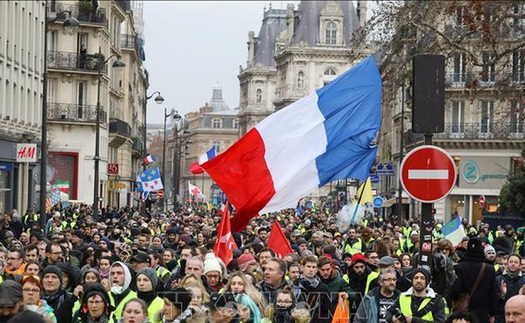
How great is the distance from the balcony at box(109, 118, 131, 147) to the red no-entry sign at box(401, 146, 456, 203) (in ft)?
232

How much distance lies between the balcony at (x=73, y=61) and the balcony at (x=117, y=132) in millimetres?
12539

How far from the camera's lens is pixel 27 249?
16984 mm

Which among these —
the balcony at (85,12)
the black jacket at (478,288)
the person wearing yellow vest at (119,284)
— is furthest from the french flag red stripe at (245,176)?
the balcony at (85,12)

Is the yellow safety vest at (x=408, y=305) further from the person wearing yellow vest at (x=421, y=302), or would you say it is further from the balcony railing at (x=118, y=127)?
the balcony railing at (x=118, y=127)

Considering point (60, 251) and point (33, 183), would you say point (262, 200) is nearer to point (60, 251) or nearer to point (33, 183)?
point (60, 251)

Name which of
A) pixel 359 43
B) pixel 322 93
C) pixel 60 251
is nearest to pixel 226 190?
pixel 322 93

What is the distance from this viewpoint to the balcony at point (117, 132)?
3243 inches

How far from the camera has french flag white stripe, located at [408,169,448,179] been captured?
11.7m

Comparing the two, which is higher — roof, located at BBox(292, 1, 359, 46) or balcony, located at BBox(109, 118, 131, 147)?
roof, located at BBox(292, 1, 359, 46)

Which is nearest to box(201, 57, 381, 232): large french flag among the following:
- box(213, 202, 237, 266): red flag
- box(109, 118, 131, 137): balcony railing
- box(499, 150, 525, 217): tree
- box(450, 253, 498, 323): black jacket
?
box(213, 202, 237, 266): red flag

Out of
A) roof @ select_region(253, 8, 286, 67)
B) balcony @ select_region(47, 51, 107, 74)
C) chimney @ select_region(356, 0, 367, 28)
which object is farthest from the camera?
roof @ select_region(253, 8, 286, 67)

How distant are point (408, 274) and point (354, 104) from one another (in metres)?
2.47

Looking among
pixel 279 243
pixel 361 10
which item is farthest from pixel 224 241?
pixel 361 10

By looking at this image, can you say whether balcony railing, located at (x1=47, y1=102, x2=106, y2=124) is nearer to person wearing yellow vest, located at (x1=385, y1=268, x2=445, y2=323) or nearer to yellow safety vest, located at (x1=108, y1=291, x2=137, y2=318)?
yellow safety vest, located at (x1=108, y1=291, x2=137, y2=318)
